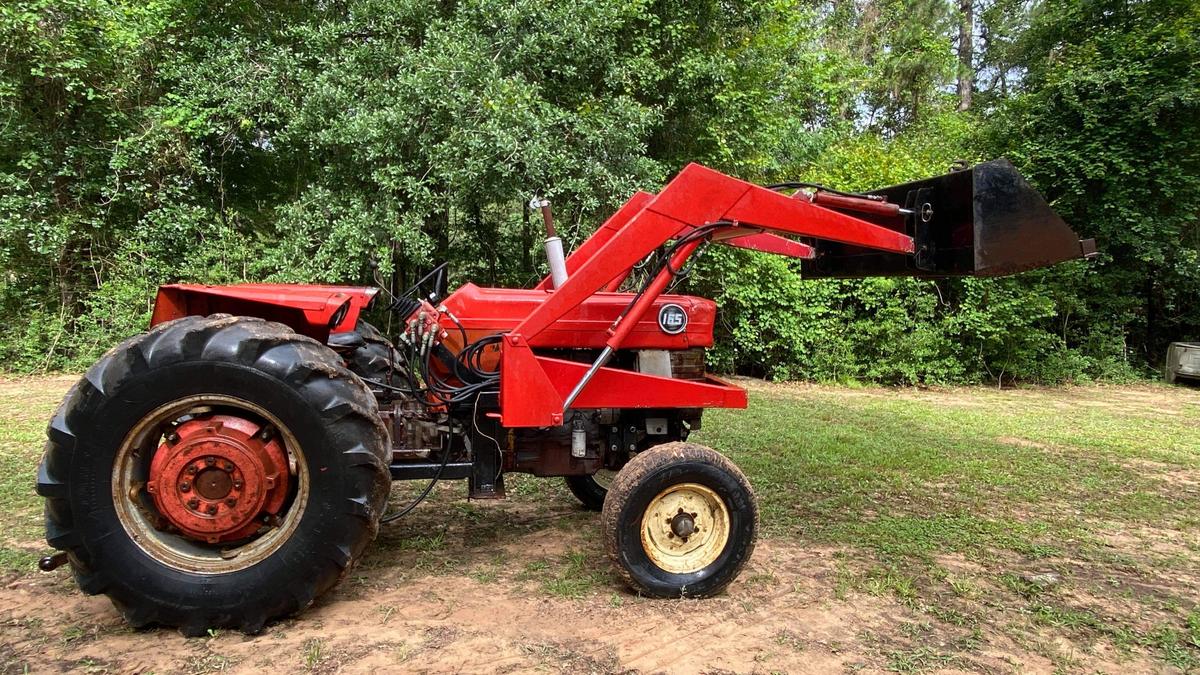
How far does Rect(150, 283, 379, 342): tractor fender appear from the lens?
322 cm

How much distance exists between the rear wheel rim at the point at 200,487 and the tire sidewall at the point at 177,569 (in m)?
0.03

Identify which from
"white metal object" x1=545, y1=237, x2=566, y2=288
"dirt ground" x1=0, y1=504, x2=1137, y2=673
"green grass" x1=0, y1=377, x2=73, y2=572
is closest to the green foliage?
"green grass" x1=0, y1=377, x2=73, y2=572

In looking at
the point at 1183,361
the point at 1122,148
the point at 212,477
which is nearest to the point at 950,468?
the point at 212,477

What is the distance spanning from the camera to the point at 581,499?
4.48 metres

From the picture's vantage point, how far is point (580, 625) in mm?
2887

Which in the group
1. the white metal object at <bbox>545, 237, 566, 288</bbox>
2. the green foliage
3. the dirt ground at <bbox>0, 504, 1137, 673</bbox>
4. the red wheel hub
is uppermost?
the green foliage

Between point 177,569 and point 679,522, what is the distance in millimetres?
2061

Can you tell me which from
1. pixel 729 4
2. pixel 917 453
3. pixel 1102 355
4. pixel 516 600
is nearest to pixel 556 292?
pixel 516 600

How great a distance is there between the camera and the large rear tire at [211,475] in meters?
2.65

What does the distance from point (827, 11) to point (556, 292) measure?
21108 mm

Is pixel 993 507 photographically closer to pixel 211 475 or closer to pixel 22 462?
pixel 211 475

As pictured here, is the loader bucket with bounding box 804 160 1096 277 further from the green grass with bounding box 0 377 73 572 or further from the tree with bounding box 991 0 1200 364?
the tree with bounding box 991 0 1200 364

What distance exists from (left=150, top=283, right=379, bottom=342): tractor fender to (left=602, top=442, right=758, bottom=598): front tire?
5.16 feet

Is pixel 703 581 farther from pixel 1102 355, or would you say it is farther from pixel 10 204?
pixel 1102 355
